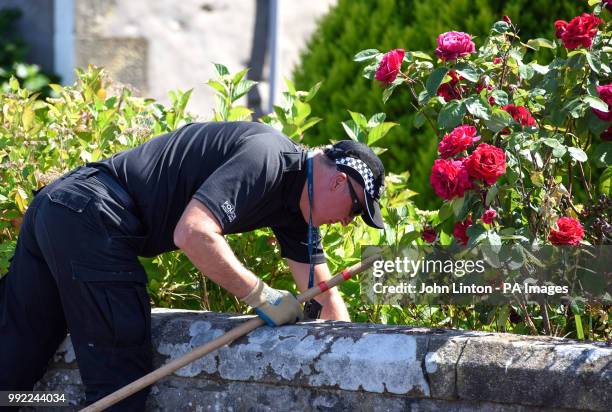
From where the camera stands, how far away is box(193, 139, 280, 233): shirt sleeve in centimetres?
284

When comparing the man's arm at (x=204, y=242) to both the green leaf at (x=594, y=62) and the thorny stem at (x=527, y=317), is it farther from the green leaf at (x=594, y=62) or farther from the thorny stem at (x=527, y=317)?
the green leaf at (x=594, y=62)

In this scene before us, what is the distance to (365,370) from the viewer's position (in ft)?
9.29

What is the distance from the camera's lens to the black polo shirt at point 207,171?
9.72 feet

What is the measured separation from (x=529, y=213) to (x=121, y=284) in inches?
51.1

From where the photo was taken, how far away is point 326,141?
17.5 ft

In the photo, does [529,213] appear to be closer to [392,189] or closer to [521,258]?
[521,258]

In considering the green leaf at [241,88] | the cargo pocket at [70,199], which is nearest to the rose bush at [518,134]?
the green leaf at [241,88]

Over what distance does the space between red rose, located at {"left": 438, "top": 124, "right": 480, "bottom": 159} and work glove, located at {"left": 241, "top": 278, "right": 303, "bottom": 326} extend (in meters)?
0.69

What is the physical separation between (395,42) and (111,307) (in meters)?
2.71

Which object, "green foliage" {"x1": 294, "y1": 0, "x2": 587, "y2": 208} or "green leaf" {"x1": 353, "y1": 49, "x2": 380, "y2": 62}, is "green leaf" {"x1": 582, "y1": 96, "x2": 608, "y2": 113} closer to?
"green leaf" {"x1": 353, "y1": 49, "x2": 380, "y2": 62}

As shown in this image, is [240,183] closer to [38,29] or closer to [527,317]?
[527,317]

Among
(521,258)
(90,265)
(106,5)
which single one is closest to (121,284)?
(90,265)

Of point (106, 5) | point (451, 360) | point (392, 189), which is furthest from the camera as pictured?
point (106, 5)

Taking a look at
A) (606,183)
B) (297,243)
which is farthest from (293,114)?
(606,183)
